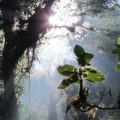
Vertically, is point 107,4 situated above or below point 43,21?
above

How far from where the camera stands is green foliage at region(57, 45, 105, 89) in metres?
1.15

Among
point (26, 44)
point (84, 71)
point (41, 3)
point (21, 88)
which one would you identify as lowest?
point (84, 71)

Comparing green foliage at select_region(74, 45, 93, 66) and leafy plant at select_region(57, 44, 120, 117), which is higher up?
green foliage at select_region(74, 45, 93, 66)

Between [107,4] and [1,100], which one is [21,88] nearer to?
[1,100]

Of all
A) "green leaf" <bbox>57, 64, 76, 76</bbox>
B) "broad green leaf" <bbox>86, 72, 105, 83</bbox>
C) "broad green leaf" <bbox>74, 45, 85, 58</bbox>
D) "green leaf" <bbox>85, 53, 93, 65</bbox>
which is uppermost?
"broad green leaf" <bbox>74, 45, 85, 58</bbox>

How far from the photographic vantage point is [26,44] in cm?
1404

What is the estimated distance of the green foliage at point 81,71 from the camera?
3.76ft

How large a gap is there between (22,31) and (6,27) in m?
0.65

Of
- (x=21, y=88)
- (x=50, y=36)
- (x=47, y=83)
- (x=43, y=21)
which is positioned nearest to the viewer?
(x=43, y=21)

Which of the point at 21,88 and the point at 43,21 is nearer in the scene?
the point at 43,21

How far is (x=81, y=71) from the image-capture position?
3.91 feet

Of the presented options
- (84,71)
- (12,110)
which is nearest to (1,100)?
(12,110)

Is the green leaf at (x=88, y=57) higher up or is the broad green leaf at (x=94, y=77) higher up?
the green leaf at (x=88, y=57)

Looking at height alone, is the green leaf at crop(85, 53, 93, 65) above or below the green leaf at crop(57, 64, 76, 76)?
above
